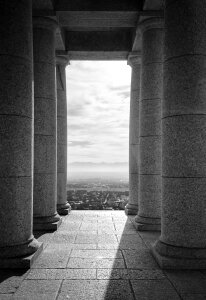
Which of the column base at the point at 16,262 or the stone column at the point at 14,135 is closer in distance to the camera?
the column base at the point at 16,262

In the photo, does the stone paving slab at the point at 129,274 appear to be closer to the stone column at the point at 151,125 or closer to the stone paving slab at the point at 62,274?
the stone paving slab at the point at 62,274

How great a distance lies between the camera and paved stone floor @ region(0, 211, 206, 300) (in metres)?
10.8

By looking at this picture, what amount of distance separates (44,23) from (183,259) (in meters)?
17.2

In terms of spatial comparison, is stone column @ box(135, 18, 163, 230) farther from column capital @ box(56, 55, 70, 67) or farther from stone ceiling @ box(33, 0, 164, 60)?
column capital @ box(56, 55, 70, 67)

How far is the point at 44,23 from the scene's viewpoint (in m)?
21.4

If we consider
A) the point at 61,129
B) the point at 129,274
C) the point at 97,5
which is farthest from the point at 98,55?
the point at 129,274

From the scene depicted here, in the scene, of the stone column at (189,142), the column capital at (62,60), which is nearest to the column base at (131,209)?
the stone column at (189,142)

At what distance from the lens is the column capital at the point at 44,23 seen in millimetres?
21281

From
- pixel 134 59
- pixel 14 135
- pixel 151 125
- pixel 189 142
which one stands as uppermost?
pixel 134 59

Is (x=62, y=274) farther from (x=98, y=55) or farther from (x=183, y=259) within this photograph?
(x=98, y=55)

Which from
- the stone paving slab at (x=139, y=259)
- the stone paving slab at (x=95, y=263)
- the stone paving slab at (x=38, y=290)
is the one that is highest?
the stone paving slab at (x=38, y=290)

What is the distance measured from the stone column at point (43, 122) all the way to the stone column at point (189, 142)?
10349 mm

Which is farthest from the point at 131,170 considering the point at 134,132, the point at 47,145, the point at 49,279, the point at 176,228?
the point at 49,279

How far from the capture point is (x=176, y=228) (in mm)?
13688
